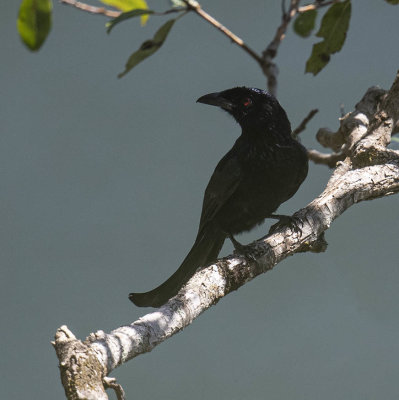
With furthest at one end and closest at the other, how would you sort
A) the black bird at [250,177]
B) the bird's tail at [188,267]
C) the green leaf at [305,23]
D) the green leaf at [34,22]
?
the black bird at [250,177], the bird's tail at [188,267], the green leaf at [305,23], the green leaf at [34,22]

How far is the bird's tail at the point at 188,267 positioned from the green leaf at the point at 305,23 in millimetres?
1055

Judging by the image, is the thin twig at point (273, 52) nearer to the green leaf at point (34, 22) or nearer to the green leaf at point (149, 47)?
the green leaf at point (149, 47)

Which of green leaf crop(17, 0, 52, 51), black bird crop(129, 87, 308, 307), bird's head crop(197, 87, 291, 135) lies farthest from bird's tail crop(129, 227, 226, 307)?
green leaf crop(17, 0, 52, 51)

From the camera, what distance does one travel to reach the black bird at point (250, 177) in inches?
104

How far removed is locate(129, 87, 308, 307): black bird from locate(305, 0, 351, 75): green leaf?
0.49 meters

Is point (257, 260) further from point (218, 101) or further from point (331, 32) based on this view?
point (218, 101)

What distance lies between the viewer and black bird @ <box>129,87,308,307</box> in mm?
2648

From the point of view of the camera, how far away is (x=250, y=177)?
2.65m

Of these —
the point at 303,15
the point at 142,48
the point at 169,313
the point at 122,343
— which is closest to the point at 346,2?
the point at 303,15

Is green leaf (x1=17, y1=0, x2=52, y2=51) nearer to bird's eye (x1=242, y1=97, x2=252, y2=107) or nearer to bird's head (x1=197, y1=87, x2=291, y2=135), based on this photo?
bird's head (x1=197, y1=87, x2=291, y2=135)

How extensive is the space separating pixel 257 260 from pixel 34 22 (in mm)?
1012

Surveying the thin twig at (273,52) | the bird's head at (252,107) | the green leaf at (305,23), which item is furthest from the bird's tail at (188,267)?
the green leaf at (305,23)

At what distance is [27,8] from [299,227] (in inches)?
45.8

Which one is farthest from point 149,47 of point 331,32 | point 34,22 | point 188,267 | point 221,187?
point 188,267
